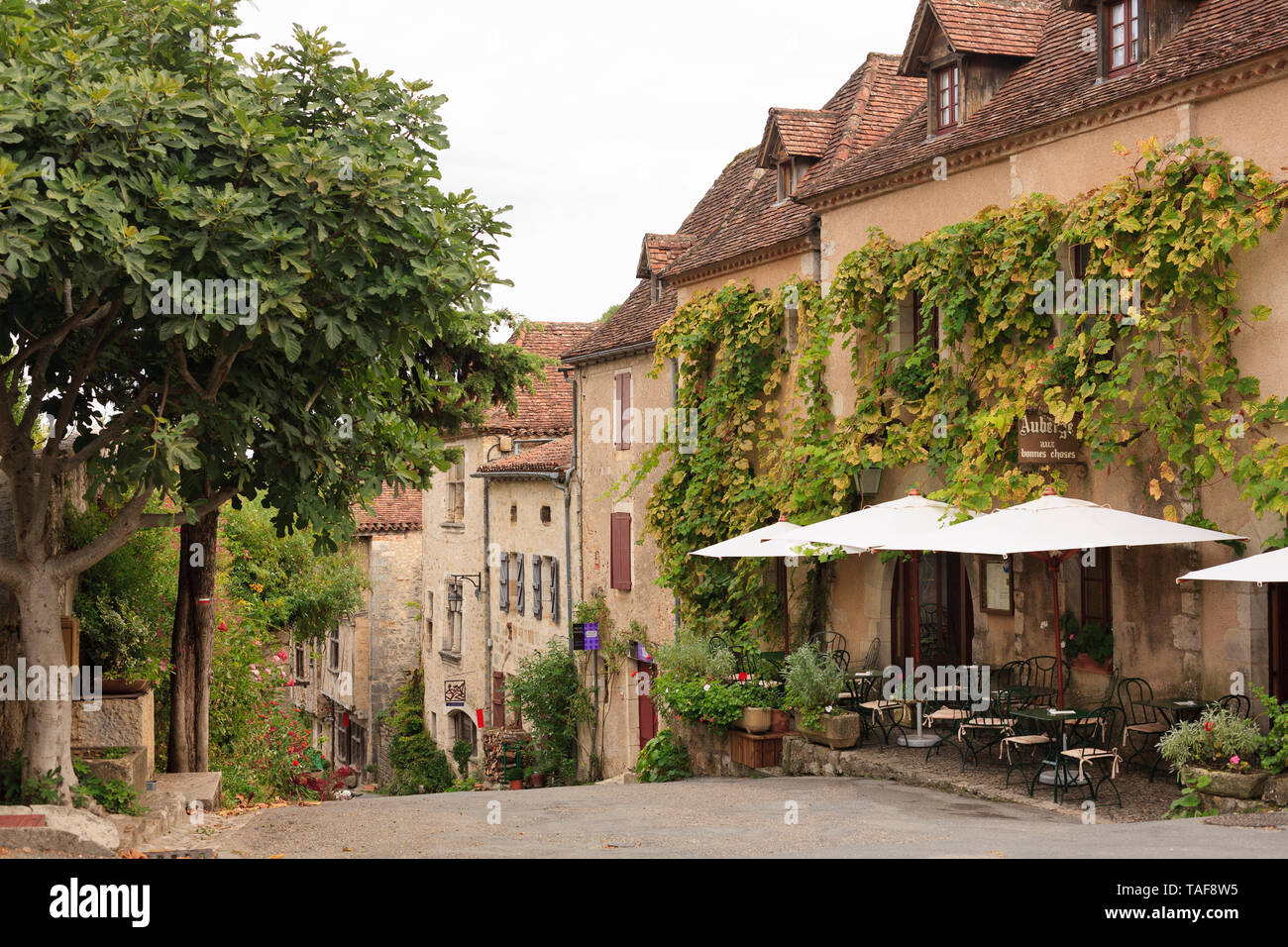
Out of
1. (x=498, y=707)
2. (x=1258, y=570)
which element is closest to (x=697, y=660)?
(x=1258, y=570)

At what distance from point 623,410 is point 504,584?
765cm

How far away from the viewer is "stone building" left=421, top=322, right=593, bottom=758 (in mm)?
30281

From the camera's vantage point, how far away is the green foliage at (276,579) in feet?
61.4

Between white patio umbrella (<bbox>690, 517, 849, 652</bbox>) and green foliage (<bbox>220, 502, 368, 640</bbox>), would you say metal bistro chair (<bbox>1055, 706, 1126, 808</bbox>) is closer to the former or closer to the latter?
white patio umbrella (<bbox>690, 517, 849, 652</bbox>)

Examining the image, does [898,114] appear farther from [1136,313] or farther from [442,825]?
[442,825]

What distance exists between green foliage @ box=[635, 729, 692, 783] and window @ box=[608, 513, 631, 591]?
27.3 ft

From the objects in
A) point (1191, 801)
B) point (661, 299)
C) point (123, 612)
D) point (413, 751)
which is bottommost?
point (413, 751)

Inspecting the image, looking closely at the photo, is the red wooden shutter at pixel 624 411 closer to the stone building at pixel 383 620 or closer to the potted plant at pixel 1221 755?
the stone building at pixel 383 620

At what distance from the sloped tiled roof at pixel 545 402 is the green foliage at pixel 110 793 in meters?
21.5

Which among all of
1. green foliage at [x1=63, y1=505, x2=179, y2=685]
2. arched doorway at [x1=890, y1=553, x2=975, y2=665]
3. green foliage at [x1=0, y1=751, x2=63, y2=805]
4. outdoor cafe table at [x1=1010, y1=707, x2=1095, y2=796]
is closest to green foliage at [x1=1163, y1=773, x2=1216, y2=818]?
outdoor cafe table at [x1=1010, y1=707, x2=1095, y2=796]

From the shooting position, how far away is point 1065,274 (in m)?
14.1

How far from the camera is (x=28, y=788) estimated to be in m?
10.0

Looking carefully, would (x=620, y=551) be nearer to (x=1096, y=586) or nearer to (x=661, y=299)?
(x=661, y=299)

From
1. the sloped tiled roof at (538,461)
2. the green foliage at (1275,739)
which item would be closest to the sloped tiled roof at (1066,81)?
the green foliage at (1275,739)
